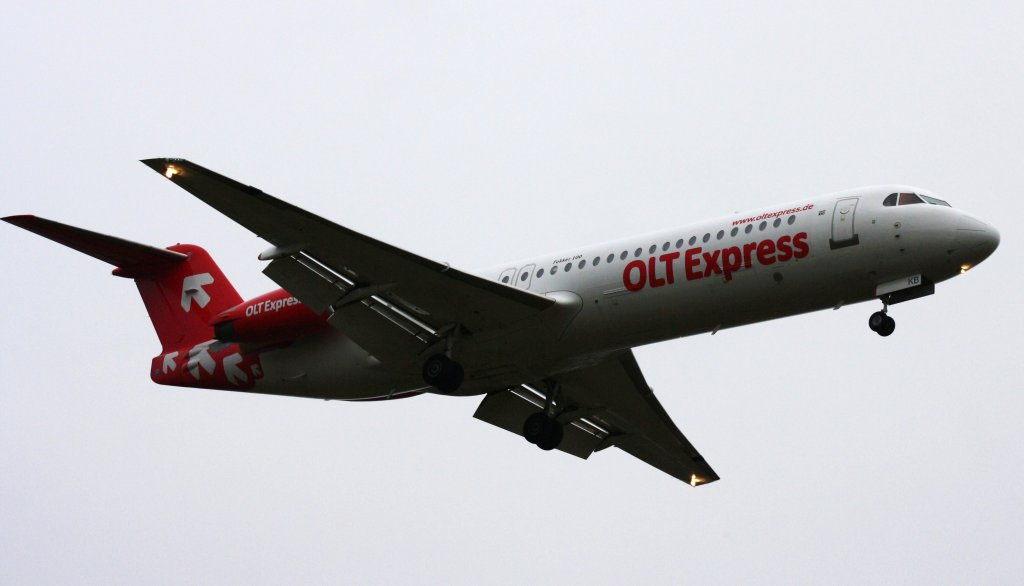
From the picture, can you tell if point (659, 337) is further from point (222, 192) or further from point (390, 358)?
point (222, 192)

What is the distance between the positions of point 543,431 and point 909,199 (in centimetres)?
822

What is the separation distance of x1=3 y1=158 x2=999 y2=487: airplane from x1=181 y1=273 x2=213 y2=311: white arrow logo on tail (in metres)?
0.03

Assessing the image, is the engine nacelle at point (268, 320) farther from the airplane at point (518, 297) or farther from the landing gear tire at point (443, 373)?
the landing gear tire at point (443, 373)

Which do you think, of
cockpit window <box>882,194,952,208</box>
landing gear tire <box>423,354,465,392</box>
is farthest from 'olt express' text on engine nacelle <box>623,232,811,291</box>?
landing gear tire <box>423,354,465,392</box>

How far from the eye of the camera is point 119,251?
84.4 ft

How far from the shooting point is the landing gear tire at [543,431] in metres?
25.7

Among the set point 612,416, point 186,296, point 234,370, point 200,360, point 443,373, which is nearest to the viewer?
point 443,373

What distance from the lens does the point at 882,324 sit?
2081 cm

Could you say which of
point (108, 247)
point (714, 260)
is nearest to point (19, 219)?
point (108, 247)

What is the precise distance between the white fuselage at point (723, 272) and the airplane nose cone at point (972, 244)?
1cm

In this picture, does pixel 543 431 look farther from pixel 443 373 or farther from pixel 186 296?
pixel 186 296

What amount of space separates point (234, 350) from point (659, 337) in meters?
8.31

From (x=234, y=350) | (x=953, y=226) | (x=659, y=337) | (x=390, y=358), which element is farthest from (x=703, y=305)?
(x=234, y=350)

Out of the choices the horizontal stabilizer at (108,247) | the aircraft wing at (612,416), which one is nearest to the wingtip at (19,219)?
the horizontal stabilizer at (108,247)
